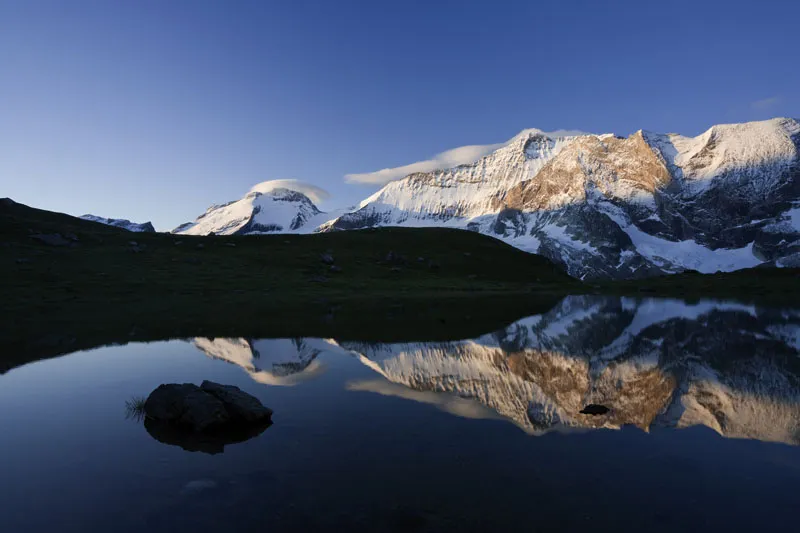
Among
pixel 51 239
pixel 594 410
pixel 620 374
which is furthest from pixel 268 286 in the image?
pixel 594 410

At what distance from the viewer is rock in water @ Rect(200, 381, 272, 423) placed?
1565 cm

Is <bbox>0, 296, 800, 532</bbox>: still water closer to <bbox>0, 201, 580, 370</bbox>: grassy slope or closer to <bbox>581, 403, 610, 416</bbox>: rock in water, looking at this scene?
<bbox>581, 403, 610, 416</bbox>: rock in water

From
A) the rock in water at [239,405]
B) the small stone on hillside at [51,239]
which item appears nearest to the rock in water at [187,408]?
the rock in water at [239,405]

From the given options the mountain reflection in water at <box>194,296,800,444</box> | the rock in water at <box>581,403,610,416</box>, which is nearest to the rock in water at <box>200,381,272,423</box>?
the mountain reflection in water at <box>194,296,800,444</box>

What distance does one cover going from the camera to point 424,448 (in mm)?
13398

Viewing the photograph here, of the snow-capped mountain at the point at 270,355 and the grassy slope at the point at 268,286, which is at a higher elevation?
the grassy slope at the point at 268,286

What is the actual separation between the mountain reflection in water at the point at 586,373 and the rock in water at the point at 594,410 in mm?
243

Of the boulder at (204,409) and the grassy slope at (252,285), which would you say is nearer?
the boulder at (204,409)

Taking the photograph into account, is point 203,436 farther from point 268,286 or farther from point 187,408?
point 268,286

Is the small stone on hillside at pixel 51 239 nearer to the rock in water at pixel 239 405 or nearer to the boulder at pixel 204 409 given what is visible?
the boulder at pixel 204 409

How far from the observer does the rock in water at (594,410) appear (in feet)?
54.8

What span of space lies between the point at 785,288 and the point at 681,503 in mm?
113620

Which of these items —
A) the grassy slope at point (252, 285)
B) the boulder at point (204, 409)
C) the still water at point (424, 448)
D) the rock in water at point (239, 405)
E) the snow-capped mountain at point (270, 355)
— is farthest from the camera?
the grassy slope at point (252, 285)

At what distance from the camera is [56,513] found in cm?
1009
